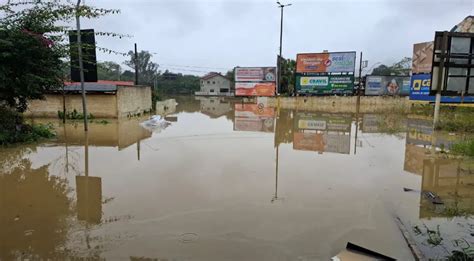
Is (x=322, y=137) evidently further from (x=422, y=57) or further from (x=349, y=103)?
(x=349, y=103)

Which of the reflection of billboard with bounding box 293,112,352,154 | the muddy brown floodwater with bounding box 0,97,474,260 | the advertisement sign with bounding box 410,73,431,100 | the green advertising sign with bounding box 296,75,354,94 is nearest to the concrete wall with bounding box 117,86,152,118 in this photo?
the muddy brown floodwater with bounding box 0,97,474,260

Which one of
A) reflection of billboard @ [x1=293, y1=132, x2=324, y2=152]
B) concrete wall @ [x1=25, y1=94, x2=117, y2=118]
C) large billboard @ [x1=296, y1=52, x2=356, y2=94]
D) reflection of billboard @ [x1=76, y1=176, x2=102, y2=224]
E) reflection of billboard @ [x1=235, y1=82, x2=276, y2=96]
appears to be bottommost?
reflection of billboard @ [x1=76, y1=176, x2=102, y2=224]

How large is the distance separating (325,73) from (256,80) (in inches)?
319

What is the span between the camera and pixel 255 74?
3544cm

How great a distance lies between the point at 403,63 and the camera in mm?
51875

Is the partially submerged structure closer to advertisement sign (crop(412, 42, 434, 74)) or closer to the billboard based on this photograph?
advertisement sign (crop(412, 42, 434, 74))

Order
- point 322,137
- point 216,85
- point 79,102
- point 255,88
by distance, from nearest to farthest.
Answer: point 322,137 → point 79,102 → point 255,88 → point 216,85

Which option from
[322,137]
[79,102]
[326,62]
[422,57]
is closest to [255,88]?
[326,62]

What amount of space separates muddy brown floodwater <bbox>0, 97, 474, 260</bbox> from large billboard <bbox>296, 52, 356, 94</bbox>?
19.2 m

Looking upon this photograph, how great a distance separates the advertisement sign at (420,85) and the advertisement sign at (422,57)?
1.29 metres

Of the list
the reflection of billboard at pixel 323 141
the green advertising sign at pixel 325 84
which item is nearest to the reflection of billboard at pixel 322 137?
the reflection of billboard at pixel 323 141

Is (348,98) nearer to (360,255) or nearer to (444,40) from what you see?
(444,40)

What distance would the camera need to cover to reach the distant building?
66.4 m

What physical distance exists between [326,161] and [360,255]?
17.7ft
